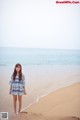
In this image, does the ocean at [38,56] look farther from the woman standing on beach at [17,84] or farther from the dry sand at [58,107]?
the dry sand at [58,107]

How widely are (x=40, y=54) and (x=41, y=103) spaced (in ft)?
1.58

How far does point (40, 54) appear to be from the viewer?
2.02 meters

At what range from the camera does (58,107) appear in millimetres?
2045

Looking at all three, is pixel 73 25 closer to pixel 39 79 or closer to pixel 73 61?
pixel 73 61

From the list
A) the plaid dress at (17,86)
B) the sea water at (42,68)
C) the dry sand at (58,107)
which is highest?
the sea water at (42,68)

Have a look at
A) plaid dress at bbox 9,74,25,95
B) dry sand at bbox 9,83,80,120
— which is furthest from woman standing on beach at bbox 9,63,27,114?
dry sand at bbox 9,83,80,120

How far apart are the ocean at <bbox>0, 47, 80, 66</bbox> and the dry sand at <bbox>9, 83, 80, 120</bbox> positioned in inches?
10.5

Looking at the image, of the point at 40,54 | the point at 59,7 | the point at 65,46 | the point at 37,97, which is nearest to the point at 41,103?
the point at 37,97

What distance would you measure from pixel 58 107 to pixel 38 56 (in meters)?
0.54

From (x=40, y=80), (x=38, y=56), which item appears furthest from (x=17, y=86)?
(x=38, y=56)

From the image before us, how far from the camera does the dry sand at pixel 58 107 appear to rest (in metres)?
2.03

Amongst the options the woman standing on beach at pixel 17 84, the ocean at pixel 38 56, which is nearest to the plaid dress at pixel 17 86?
the woman standing on beach at pixel 17 84

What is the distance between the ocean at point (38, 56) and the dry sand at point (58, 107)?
0.27m

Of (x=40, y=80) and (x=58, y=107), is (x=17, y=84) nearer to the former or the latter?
(x=40, y=80)
